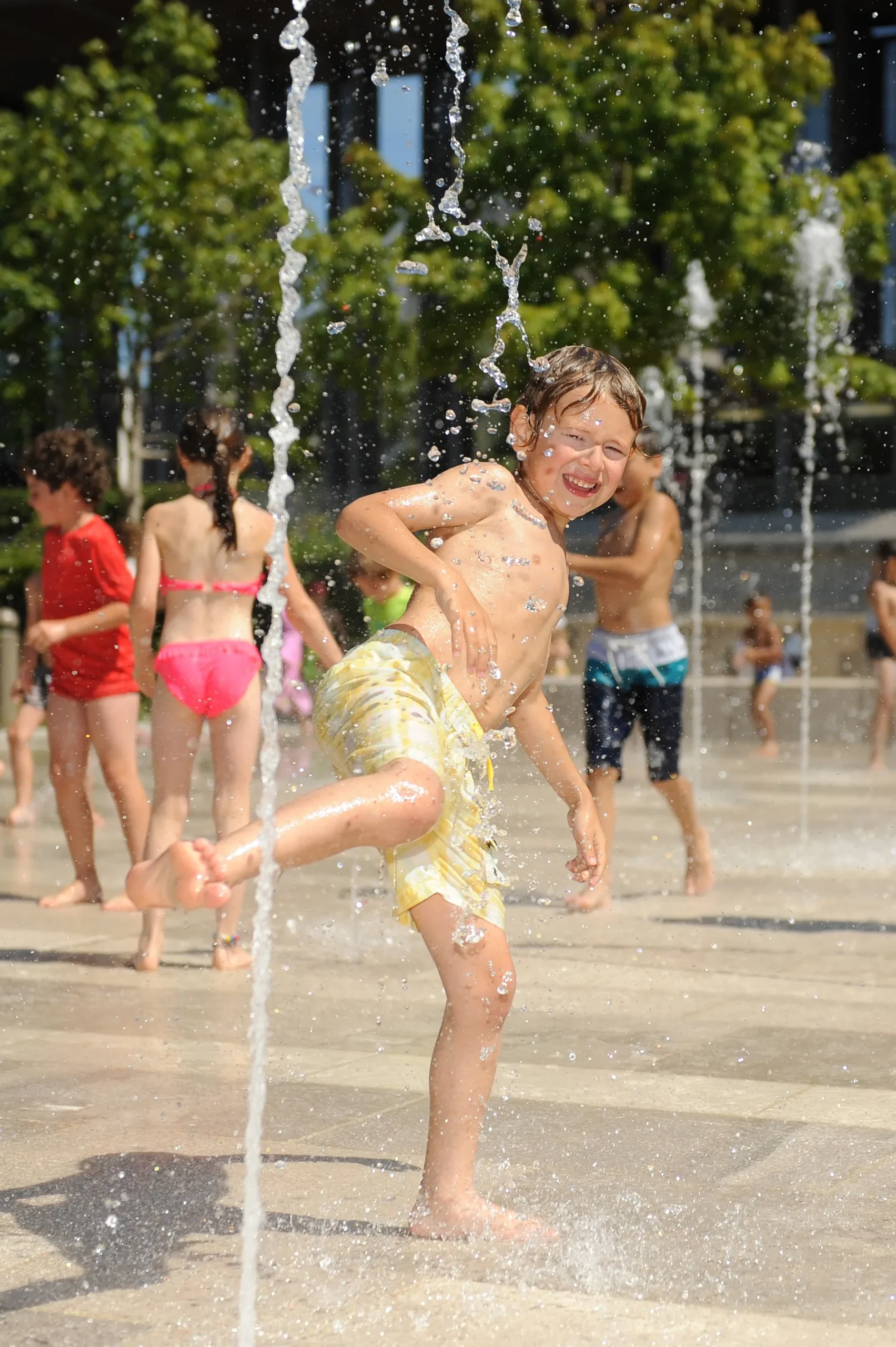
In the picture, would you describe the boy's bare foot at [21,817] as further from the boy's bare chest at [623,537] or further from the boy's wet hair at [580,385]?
the boy's wet hair at [580,385]

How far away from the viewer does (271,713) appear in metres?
3.19

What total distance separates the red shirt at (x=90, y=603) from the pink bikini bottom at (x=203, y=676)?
1016mm

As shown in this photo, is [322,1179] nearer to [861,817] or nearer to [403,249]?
[861,817]

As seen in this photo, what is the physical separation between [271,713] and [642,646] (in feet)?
15.2

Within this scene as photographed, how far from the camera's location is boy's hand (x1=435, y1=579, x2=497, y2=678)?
3.27 meters

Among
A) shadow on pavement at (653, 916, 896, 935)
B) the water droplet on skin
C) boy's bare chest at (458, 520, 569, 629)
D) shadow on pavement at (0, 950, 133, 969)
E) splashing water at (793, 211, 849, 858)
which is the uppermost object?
splashing water at (793, 211, 849, 858)

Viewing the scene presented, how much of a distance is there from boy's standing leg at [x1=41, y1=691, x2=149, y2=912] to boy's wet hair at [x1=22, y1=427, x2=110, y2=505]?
821mm

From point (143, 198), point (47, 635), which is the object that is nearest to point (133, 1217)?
point (47, 635)

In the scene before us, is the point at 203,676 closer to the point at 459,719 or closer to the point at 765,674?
the point at 459,719

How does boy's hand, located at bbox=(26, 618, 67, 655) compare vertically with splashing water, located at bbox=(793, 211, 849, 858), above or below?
below

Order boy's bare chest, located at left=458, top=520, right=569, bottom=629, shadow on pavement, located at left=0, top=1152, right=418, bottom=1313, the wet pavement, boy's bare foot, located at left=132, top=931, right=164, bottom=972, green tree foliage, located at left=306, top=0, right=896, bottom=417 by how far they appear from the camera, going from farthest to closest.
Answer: green tree foliage, located at left=306, top=0, right=896, bottom=417, boy's bare foot, located at left=132, top=931, right=164, bottom=972, boy's bare chest, located at left=458, top=520, right=569, bottom=629, shadow on pavement, located at left=0, top=1152, right=418, bottom=1313, the wet pavement

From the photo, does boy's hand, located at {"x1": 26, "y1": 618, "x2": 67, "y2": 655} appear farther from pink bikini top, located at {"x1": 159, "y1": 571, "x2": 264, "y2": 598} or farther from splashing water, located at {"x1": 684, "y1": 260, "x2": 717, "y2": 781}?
splashing water, located at {"x1": 684, "y1": 260, "x2": 717, "y2": 781}

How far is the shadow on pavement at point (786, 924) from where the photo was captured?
7.01 m

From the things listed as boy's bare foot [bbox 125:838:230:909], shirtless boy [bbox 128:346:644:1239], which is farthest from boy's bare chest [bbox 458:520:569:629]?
boy's bare foot [bbox 125:838:230:909]
